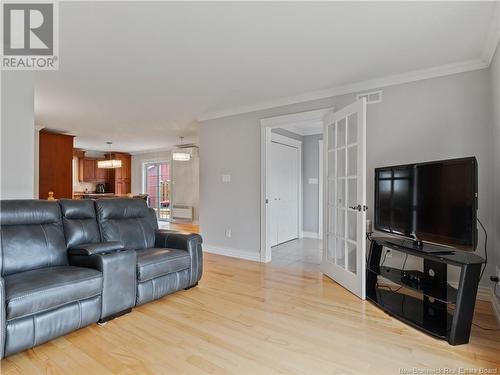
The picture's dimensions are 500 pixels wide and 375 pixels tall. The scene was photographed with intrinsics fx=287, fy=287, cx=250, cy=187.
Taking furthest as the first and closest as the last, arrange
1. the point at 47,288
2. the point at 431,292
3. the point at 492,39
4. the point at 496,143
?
the point at 496,143
the point at 492,39
the point at 431,292
the point at 47,288

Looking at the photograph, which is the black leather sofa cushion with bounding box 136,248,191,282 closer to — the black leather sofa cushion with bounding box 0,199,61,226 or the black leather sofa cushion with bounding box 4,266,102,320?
the black leather sofa cushion with bounding box 4,266,102,320

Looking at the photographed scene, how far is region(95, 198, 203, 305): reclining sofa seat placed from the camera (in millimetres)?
2689

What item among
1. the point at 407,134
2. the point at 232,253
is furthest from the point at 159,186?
the point at 407,134

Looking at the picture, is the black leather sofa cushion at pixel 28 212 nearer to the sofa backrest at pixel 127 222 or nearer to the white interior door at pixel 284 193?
the sofa backrest at pixel 127 222

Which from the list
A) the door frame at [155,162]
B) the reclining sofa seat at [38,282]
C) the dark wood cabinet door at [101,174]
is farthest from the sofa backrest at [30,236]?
the dark wood cabinet door at [101,174]

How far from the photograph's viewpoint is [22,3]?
2.01 meters

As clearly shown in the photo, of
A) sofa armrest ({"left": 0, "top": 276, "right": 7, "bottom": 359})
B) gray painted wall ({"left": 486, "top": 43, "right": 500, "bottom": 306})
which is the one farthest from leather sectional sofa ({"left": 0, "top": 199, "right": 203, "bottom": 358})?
gray painted wall ({"left": 486, "top": 43, "right": 500, "bottom": 306})

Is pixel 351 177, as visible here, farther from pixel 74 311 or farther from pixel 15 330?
pixel 15 330

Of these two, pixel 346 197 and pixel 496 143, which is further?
pixel 346 197

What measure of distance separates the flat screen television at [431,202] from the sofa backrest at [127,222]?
2.56 metres

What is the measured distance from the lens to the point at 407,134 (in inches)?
124

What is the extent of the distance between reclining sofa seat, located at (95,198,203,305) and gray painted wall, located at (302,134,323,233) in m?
3.46

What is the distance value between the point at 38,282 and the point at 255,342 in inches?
61.1

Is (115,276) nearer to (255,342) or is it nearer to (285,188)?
(255,342)
